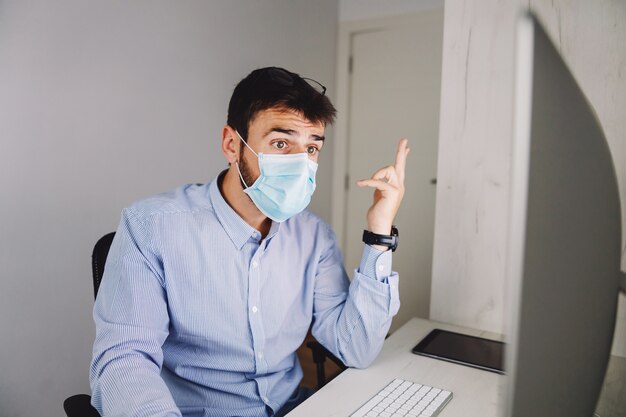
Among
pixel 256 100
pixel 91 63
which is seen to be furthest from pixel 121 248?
pixel 91 63

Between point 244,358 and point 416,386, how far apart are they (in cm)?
41

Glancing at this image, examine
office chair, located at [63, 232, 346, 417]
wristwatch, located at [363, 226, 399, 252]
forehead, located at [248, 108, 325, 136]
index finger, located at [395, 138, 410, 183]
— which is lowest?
office chair, located at [63, 232, 346, 417]

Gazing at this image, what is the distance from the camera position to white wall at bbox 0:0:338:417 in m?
1.71

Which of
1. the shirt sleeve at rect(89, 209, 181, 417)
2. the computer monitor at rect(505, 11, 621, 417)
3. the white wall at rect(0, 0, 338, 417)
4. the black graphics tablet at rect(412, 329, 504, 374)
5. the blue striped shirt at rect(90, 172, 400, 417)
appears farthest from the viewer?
the white wall at rect(0, 0, 338, 417)

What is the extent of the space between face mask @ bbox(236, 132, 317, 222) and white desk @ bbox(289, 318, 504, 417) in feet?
1.43

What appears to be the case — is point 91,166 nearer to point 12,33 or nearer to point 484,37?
point 12,33

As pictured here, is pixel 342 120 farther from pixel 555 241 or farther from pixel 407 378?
pixel 555 241

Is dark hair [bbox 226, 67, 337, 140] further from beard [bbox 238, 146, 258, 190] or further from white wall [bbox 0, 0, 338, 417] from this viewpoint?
white wall [bbox 0, 0, 338, 417]

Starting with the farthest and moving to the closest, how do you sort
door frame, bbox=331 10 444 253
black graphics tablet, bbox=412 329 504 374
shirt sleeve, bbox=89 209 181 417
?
1. door frame, bbox=331 10 444 253
2. black graphics tablet, bbox=412 329 504 374
3. shirt sleeve, bbox=89 209 181 417

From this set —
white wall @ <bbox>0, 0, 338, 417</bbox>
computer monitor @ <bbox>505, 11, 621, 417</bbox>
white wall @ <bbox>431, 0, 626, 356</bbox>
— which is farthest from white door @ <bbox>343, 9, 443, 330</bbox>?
computer monitor @ <bbox>505, 11, 621, 417</bbox>

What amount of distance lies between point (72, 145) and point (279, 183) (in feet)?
3.73

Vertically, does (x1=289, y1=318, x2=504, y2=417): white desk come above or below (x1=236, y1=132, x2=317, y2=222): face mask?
below

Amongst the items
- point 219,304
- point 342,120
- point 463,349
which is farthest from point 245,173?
point 342,120

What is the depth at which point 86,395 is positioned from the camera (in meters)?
0.93
